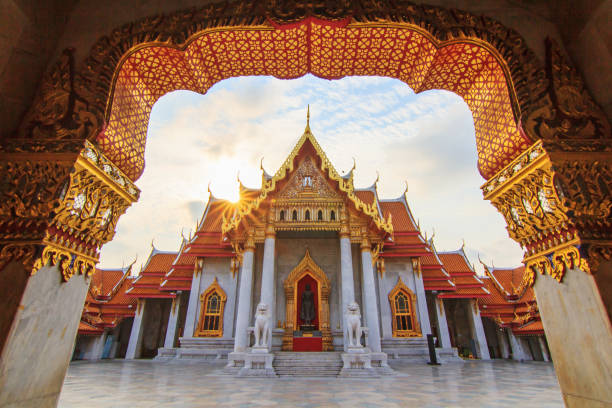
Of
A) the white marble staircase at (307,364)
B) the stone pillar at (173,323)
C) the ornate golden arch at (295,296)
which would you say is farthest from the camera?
the stone pillar at (173,323)

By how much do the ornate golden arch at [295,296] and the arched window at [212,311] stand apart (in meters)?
3.32

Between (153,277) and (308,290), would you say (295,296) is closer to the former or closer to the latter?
(308,290)

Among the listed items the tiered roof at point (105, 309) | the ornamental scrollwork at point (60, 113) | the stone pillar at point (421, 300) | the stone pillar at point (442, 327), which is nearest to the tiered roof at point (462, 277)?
the stone pillar at point (442, 327)

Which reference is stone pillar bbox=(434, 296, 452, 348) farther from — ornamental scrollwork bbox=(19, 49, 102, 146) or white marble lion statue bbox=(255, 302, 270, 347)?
ornamental scrollwork bbox=(19, 49, 102, 146)

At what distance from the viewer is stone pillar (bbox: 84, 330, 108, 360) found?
1593 cm

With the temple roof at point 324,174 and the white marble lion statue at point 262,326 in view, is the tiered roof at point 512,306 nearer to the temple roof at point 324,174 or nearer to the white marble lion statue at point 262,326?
the temple roof at point 324,174

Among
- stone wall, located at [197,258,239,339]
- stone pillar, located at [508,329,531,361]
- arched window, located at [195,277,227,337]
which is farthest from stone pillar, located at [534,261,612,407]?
stone pillar, located at [508,329,531,361]

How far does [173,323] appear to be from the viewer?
14742mm

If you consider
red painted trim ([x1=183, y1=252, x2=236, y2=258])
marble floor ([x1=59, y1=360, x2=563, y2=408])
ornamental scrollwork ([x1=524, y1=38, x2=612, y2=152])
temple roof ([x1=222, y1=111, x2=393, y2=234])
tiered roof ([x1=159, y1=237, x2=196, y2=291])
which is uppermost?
temple roof ([x1=222, y1=111, x2=393, y2=234])

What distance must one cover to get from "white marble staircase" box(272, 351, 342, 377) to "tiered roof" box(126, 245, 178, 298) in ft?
27.4

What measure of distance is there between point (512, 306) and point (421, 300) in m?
8.36

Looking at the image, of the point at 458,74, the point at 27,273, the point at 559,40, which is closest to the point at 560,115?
the point at 559,40

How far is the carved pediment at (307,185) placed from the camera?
38.1 ft

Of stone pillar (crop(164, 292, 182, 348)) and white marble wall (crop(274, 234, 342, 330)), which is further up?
white marble wall (crop(274, 234, 342, 330))
